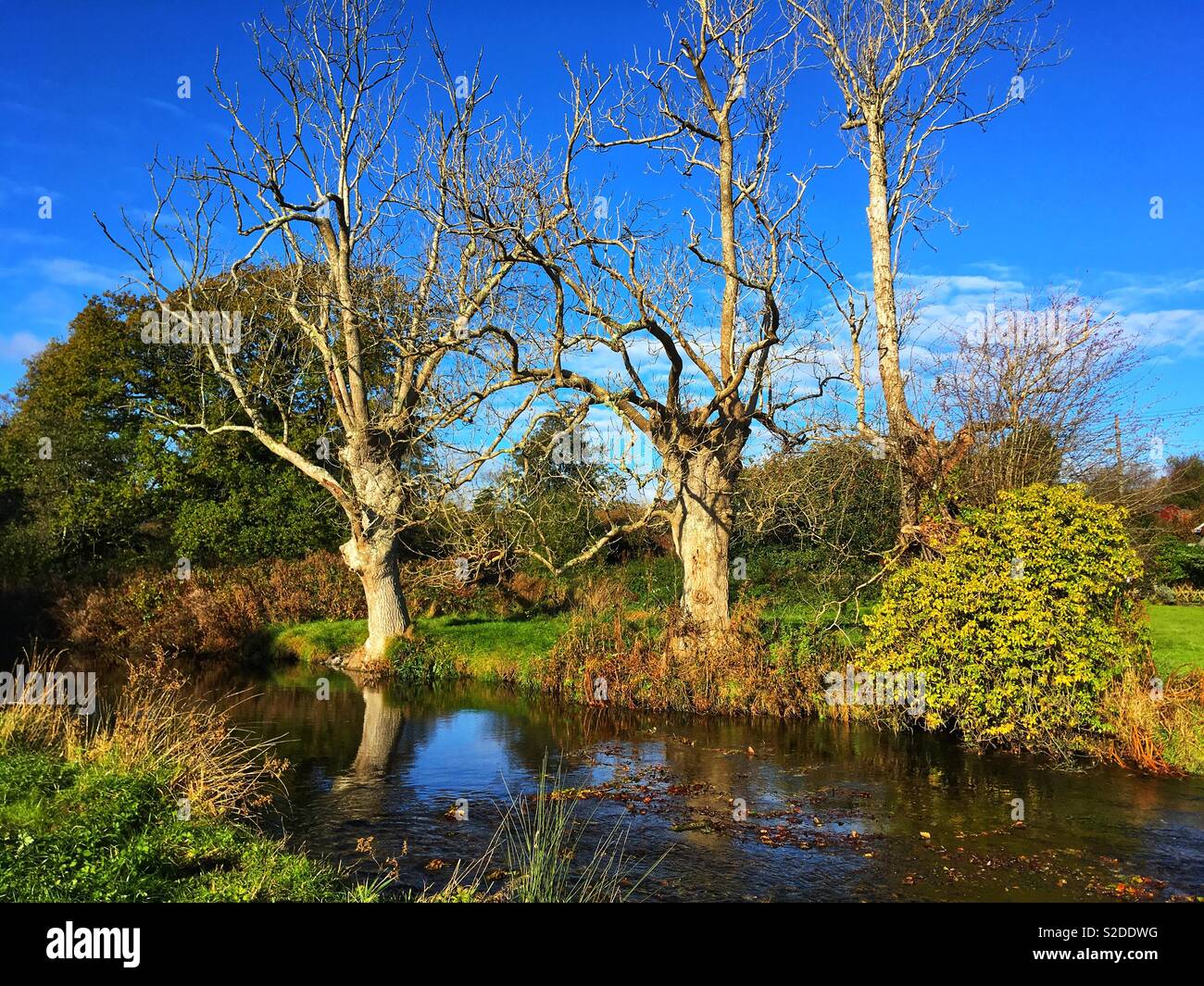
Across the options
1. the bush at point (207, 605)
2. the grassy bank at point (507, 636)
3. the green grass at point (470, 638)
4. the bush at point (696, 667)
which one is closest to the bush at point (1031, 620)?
the grassy bank at point (507, 636)

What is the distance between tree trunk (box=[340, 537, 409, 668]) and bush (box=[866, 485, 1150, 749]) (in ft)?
42.6

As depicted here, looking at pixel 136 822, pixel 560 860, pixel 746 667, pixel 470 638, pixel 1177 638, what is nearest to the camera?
pixel 136 822

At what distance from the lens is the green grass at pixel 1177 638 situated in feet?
46.7

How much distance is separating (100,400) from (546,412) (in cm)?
2202

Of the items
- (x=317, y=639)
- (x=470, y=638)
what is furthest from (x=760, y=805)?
(x=317, y=639)

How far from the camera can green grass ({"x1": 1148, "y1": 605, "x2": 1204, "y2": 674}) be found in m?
14.2

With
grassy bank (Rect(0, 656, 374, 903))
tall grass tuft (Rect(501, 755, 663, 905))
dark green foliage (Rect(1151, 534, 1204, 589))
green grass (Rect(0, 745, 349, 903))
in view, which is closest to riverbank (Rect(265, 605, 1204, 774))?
tall grass tuft (Rect(501, 755, 663, 905))

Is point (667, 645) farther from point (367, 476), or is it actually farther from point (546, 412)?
point (367, 476)

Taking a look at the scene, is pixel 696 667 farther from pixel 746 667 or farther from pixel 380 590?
pixel 380 590

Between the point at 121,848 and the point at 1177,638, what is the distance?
1787cm

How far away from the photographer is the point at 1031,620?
12.4 m
